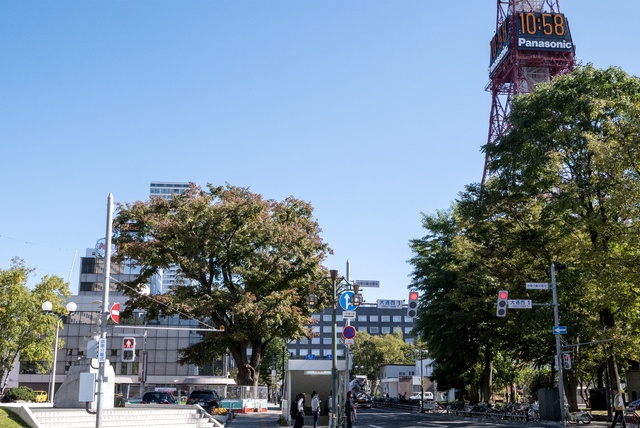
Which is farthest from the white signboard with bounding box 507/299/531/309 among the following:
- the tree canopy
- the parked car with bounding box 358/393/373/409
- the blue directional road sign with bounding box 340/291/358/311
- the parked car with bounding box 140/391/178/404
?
the parked car with bounding box 358/393/373/409

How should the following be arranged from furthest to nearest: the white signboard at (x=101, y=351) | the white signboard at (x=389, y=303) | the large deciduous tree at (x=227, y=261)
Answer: the large deciduous tree at (x=227, y=261)
the white signboard at (x=389, y=303)
the white signboard at (x=101, y=351)

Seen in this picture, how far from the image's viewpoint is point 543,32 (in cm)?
7381

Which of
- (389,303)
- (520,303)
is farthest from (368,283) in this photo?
(520,303)

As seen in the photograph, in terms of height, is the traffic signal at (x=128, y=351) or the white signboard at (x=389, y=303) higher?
the white signboard at (x=389, y=303)

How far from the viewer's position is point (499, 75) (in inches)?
3049

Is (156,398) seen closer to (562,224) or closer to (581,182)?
(562,224)

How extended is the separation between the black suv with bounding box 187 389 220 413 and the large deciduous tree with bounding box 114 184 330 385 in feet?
9.54

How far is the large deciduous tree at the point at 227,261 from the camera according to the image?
46.2 m

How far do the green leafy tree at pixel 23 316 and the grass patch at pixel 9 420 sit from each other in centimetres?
2680

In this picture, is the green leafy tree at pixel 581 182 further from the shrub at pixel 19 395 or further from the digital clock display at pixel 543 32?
the digital clock display at pixel 543 32

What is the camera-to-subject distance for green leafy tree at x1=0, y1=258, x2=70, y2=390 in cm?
4547

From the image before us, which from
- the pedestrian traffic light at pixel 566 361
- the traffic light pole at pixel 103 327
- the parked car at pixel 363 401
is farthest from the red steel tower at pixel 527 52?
the traffic light pole at pixel 103 327

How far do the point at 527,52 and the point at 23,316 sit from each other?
5633 cm

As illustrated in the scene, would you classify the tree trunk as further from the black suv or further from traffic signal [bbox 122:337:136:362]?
traffic signal [bbox 122:337:136:362]
